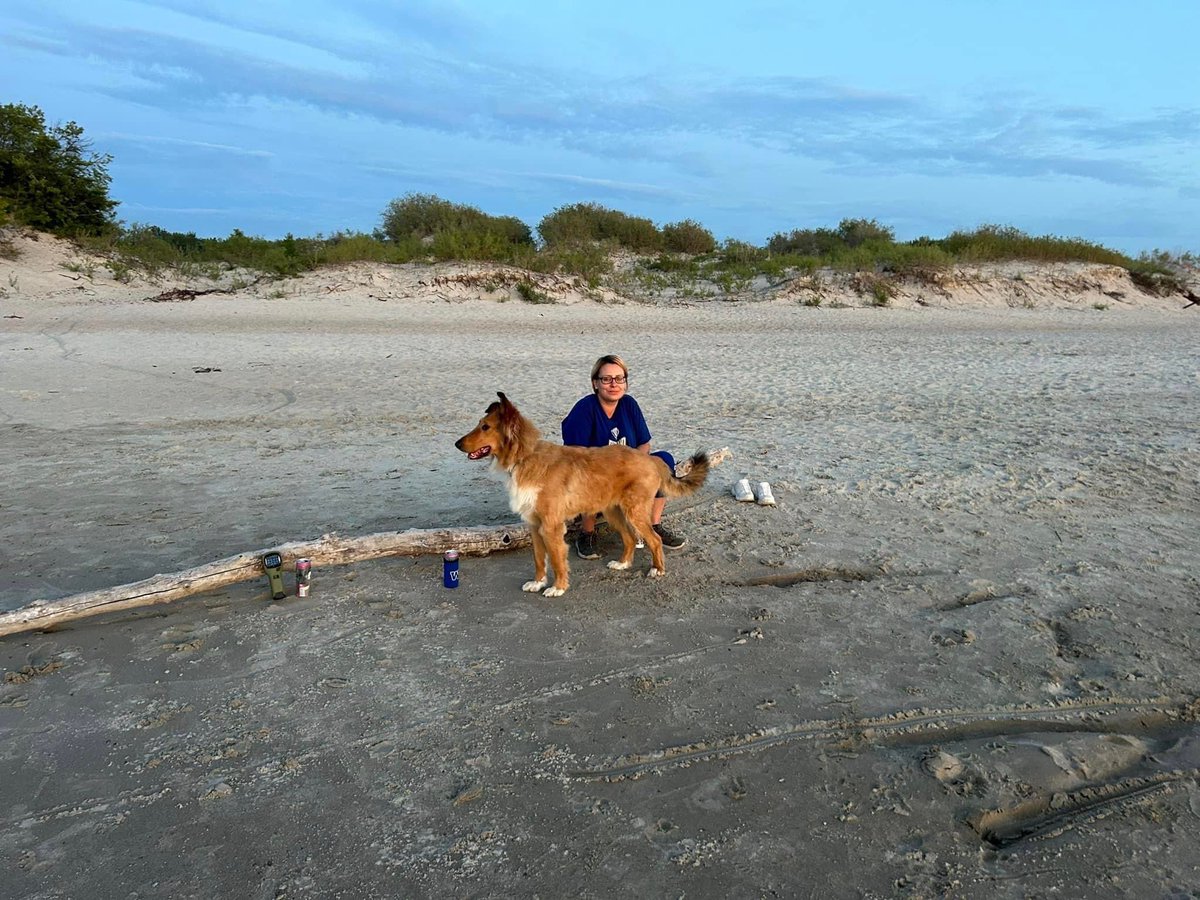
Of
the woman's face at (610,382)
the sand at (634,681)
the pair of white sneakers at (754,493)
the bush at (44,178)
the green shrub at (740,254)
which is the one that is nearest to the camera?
the sand at (634,681)

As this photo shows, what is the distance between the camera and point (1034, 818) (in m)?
3.19

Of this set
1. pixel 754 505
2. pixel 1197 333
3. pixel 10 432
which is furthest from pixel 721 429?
pixel 1197 333

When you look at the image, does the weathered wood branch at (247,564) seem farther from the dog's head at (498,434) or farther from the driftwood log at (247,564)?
the dog's head at (498,434)

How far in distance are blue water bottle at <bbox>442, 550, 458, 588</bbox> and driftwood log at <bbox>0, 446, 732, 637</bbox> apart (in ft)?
1.61

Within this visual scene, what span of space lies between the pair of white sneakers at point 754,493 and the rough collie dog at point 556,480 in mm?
1692

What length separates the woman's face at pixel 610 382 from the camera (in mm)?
6168

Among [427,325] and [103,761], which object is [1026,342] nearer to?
[427,325]

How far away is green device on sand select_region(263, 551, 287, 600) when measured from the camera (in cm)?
517

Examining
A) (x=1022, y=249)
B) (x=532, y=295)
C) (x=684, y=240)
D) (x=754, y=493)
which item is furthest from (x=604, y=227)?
(x=754, y=493)

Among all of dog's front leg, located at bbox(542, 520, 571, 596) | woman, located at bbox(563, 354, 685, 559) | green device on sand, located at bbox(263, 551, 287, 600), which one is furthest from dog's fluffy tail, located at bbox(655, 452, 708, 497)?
green device on sand, located at bbox(263, 551, 287, 600)

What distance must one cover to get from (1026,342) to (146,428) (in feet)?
65.6

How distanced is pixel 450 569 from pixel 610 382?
6.58 ft

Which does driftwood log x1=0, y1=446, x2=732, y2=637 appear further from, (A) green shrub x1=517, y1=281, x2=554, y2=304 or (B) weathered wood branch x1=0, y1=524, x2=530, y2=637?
(A) green shrub x1=517, y1=281, x2=554, y2=304

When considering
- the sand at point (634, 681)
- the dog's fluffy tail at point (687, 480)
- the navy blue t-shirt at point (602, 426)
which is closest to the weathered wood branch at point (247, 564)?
the sand at point (634, 681)
